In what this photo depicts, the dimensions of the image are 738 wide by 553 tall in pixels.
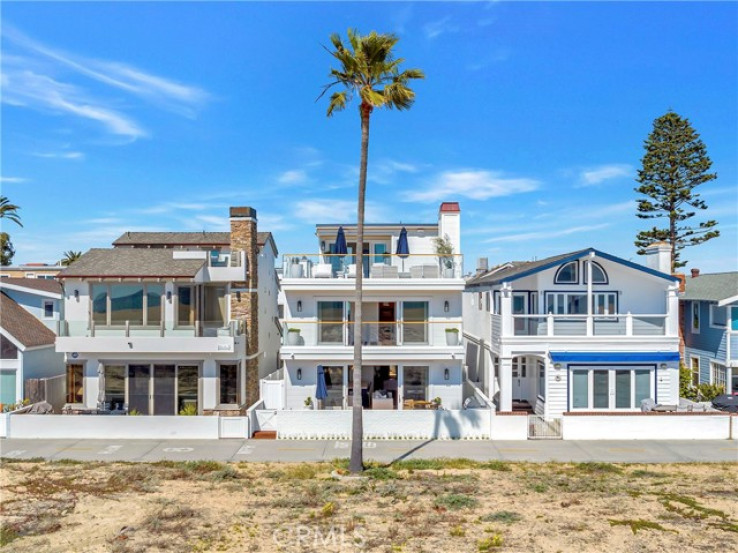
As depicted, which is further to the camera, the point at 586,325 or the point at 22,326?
the point at 22,326

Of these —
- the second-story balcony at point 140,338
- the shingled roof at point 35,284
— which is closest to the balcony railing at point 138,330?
the second-story balcony at point 140,338

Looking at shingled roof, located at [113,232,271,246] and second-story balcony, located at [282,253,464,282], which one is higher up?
shingled roof, located at [113,232,271,246]

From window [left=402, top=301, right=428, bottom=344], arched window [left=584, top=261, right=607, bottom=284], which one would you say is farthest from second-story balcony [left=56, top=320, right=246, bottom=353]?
arched window [left=584, top=261, right=607, bottom=284]

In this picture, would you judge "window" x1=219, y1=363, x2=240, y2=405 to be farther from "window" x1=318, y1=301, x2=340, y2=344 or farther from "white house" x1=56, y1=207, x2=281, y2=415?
"window" x1=318, y1=301, x2=340, y2=344

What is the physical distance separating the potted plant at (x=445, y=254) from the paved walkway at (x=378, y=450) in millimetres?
6959

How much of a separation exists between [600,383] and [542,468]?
706cm

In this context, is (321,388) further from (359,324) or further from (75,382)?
(75,382)

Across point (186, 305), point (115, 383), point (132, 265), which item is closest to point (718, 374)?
point (186, 305)

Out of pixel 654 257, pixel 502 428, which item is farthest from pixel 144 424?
pixel 654 257

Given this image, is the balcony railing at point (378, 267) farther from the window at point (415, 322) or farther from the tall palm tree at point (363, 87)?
the tall palm tree at point (363, 87)

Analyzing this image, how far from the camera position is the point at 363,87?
15898mm

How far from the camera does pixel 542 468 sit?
54.8ft

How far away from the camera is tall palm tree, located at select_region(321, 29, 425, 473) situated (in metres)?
15.6

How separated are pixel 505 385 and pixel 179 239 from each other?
18.4m
